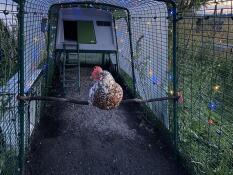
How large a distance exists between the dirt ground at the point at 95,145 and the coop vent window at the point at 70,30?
2.03 metres

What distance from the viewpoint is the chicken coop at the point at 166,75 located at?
9.37 ft

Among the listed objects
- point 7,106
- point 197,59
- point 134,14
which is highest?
point 134,14

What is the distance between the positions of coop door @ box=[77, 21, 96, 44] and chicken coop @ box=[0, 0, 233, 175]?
1.19 m

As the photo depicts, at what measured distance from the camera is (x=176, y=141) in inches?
141

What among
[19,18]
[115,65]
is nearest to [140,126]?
[19,18]

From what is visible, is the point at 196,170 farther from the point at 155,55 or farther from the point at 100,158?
the point at 155,55

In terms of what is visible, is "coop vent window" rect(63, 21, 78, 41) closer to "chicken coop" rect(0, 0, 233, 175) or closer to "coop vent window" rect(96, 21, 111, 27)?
"coop vent window" rect(96, 21, 111, 27)

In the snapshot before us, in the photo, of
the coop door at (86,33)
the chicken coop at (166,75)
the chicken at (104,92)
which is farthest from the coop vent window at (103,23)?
the chicken at (104,92)

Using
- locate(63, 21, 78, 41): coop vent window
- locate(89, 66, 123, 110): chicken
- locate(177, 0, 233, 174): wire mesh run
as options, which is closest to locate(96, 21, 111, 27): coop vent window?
locate(63, 21, 78, 41): coop vent window

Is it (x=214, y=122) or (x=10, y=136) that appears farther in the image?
(x=214, y=122)

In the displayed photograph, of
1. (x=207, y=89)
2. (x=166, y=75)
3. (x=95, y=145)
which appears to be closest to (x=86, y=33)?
(x=166, y=75)

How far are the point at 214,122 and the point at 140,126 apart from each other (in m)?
1.43

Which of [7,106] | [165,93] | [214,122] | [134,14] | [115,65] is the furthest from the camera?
[115,65]

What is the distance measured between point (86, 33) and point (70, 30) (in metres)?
0.32
